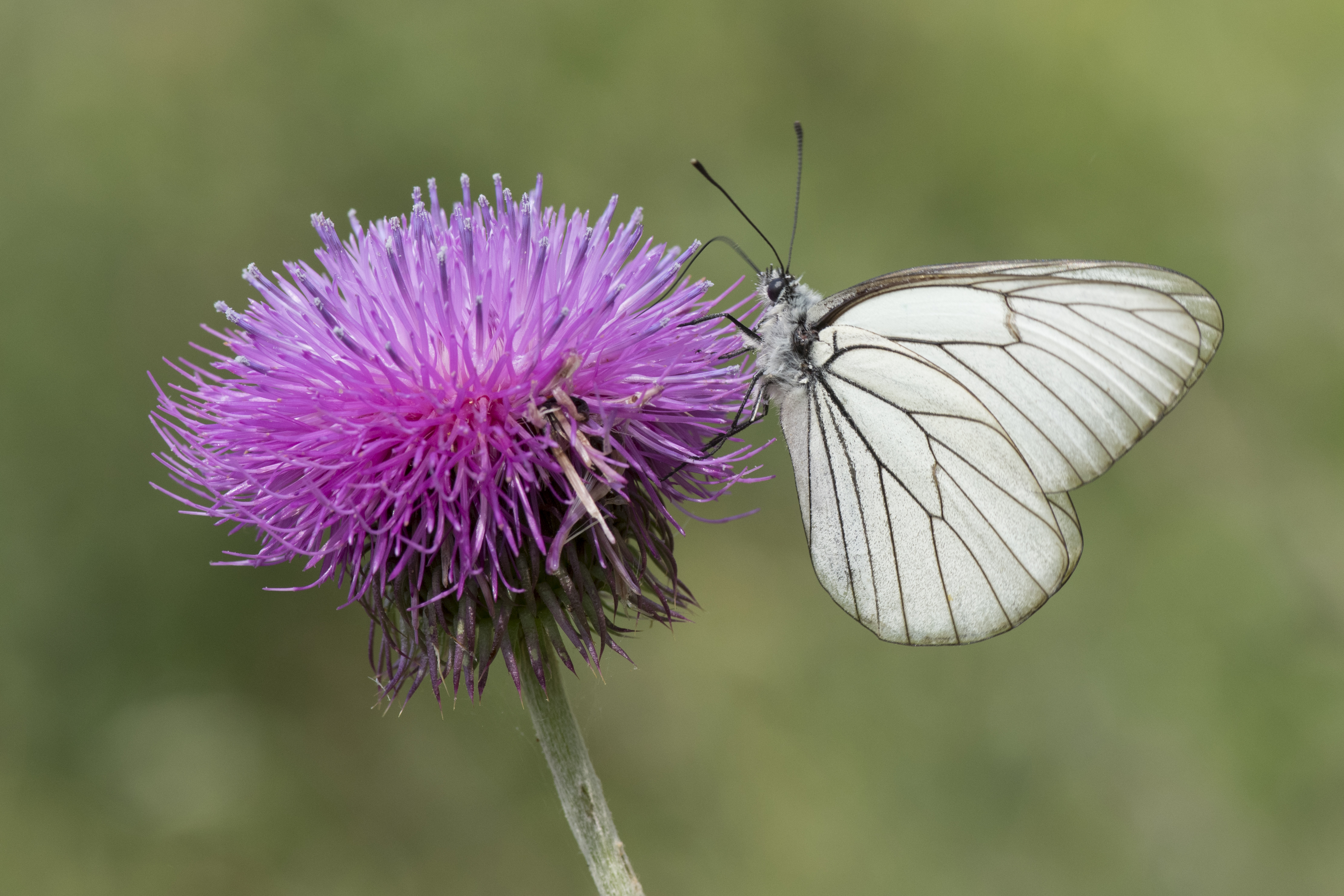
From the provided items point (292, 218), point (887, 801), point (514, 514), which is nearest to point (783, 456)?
point (887, 801)

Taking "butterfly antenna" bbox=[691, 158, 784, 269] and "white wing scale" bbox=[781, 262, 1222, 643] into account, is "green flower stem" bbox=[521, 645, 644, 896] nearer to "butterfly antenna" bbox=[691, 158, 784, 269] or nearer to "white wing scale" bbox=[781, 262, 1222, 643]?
"white wing scale" bbox=[781, 262, 1222, 643]

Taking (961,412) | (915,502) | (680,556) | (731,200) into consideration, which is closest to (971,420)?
(961,412)

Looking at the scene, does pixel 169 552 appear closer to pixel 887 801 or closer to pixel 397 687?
pixel 397 687

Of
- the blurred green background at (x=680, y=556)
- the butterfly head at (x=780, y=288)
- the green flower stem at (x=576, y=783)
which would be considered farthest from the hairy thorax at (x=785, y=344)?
the blurred green background at (x=680, y=556)

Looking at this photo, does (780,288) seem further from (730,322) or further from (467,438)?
(467,438)

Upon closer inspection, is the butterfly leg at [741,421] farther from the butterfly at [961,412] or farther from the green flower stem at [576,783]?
the green flower stem at [576,783]

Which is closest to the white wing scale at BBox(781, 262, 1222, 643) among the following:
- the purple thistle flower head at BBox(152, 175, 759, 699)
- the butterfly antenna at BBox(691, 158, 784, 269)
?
the butterfly antenna at BBox(691, 158, 784, 269)
